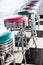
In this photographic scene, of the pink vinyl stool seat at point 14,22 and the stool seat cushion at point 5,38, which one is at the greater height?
the pink vinyl stool seat at point 14,22

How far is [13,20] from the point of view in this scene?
2.29 metres

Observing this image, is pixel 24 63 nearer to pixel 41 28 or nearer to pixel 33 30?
pixel 33 30

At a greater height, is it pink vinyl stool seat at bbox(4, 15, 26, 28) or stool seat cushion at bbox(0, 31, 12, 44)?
pink vinyl stool seat at bbox(4, 15, 26, 28)

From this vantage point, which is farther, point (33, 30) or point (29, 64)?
point (33, 30)

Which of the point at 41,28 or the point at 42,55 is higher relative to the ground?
the point at 41,28

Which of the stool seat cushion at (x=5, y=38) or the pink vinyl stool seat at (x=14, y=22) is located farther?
the pink vinyl stool seat at (x=14, y=22)

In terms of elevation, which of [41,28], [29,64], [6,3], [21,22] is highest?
[6,3]

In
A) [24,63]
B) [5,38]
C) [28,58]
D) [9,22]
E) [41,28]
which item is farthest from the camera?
[41,28]

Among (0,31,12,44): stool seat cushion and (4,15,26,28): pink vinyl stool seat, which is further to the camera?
(4,15,26,28): pink vinyl stool seat

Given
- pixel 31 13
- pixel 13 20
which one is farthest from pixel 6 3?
pixel 13 20

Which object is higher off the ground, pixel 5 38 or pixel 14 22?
pixel 14 22

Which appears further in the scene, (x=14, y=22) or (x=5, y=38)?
(x=14, y=22)

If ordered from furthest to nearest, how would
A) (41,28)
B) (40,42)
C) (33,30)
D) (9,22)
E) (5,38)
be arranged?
(41,28)
(40,42)
(33,30)
(9,22)
(5,38)

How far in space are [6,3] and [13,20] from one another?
0.86m
